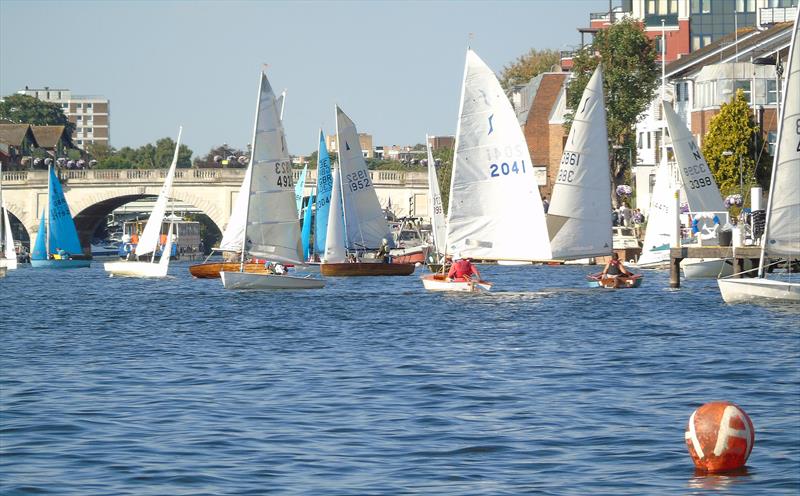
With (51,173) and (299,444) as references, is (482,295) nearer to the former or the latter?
(299,444)

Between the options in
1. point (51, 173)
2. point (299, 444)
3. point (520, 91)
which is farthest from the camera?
point (520, 91)

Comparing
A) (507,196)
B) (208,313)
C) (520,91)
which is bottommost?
(208,313)

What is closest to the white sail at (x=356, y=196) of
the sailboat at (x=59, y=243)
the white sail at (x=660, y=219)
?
the white sail at (x=660, y=219)

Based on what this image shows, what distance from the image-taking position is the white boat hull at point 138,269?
80.4 metres

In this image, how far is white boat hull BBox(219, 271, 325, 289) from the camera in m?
58.1

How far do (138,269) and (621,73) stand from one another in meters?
41.3

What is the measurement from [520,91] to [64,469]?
139 metres

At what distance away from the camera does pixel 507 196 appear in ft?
171

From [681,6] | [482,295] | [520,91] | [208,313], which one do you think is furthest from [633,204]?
[208,313]

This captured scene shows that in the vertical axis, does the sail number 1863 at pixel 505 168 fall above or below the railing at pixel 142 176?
below

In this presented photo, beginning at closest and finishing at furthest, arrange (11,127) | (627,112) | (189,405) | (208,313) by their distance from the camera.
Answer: (189,405) < (208,313) < (627,112) < (11,127)

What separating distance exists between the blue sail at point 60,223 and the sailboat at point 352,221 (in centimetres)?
3028

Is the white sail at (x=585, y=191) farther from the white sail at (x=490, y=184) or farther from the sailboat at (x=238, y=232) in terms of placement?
the sailboat at (x=238, y=232)

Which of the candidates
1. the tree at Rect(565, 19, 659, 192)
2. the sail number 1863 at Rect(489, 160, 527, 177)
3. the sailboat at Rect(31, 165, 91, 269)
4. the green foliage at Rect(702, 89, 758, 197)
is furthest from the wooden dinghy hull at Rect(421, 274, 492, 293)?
the tree at Rect(565, 19, 659, 192)
